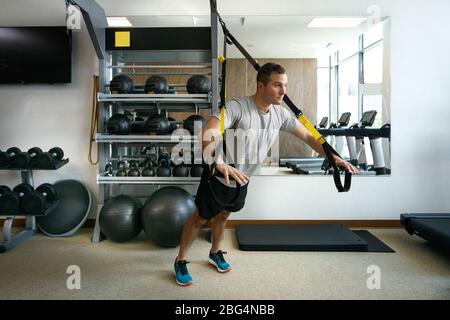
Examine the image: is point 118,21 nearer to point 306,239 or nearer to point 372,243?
point 306,239

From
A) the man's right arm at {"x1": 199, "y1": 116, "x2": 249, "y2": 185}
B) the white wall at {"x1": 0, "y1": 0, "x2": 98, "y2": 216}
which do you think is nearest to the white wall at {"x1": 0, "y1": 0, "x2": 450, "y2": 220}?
the white wall at {"x1": 0, "y1": 0, "x2": 98, "y2": 216}

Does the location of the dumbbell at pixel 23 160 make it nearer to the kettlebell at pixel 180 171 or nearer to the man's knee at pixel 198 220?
the kettlebell at pixel 180 171

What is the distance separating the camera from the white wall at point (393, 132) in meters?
3.73

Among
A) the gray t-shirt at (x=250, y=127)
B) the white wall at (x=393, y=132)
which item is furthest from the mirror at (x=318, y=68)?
the gray t-shirt at (x=250, y=127)

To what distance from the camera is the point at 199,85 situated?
3365 millimetres

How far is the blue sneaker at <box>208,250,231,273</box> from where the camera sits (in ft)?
8.63

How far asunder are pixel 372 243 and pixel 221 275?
1564 millimetres

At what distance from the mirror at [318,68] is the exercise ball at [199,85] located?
0.65m

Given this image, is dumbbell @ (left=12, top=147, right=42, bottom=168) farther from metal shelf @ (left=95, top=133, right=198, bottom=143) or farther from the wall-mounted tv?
the wall-mounted tv

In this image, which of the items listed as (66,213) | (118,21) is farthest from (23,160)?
(118,21)

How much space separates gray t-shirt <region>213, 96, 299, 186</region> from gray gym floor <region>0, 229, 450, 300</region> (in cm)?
77

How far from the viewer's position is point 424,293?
7.39ft

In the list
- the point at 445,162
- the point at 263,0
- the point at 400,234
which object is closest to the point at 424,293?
the point at 400,234
